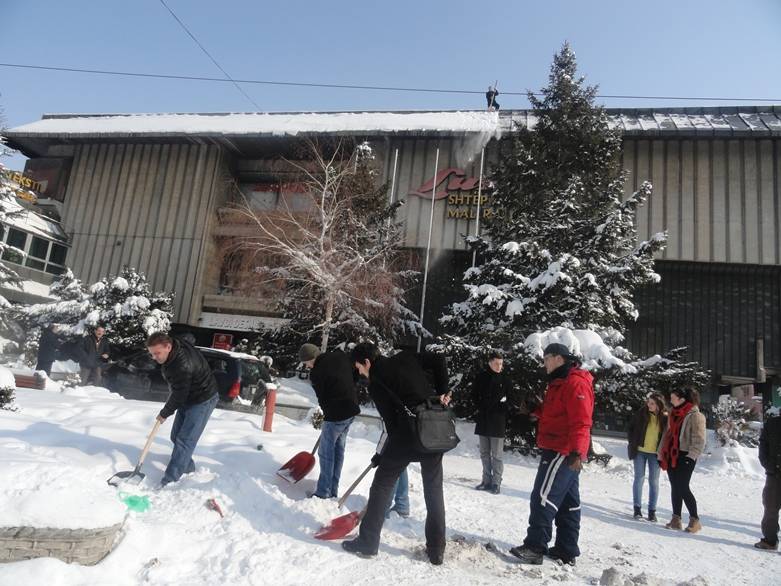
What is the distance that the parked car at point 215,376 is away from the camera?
31.7ft

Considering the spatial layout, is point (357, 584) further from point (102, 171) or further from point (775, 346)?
point (102, 171)

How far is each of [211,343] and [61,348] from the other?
10.6 m

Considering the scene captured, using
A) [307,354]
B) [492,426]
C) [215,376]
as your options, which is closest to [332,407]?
[307,354]

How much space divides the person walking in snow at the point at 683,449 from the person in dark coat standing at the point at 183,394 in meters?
5.27

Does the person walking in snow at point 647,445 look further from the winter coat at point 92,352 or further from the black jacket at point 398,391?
the winter coat at point 92,352

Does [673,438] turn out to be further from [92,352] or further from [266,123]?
[266,123]

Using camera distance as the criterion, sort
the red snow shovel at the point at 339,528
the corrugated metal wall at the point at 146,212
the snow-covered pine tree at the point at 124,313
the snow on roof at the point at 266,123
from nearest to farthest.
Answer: the red snow shovel at the point at 339,528 < the snow-covered pine tree at the point at 124,313 < the snow on roof at the point at 266,123 < the corrugated metal wall at the point at 146,212

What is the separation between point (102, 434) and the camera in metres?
5.71

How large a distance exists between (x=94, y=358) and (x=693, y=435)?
10432 millimetres

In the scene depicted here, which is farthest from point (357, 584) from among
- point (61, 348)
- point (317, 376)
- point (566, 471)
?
point (61, 348)

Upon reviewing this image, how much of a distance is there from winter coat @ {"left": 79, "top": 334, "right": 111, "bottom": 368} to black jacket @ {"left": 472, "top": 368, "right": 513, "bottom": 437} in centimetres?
762

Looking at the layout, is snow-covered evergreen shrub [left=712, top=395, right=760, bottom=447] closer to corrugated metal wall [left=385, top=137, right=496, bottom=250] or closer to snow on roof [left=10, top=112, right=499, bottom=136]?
corrugated metal wall [left=385, top=137, right=496, bottom=250]

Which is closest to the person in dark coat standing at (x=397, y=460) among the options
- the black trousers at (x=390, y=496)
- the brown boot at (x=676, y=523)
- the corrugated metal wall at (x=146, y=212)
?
the black trousers at (x=390, y=496)

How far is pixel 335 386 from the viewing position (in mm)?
5055
